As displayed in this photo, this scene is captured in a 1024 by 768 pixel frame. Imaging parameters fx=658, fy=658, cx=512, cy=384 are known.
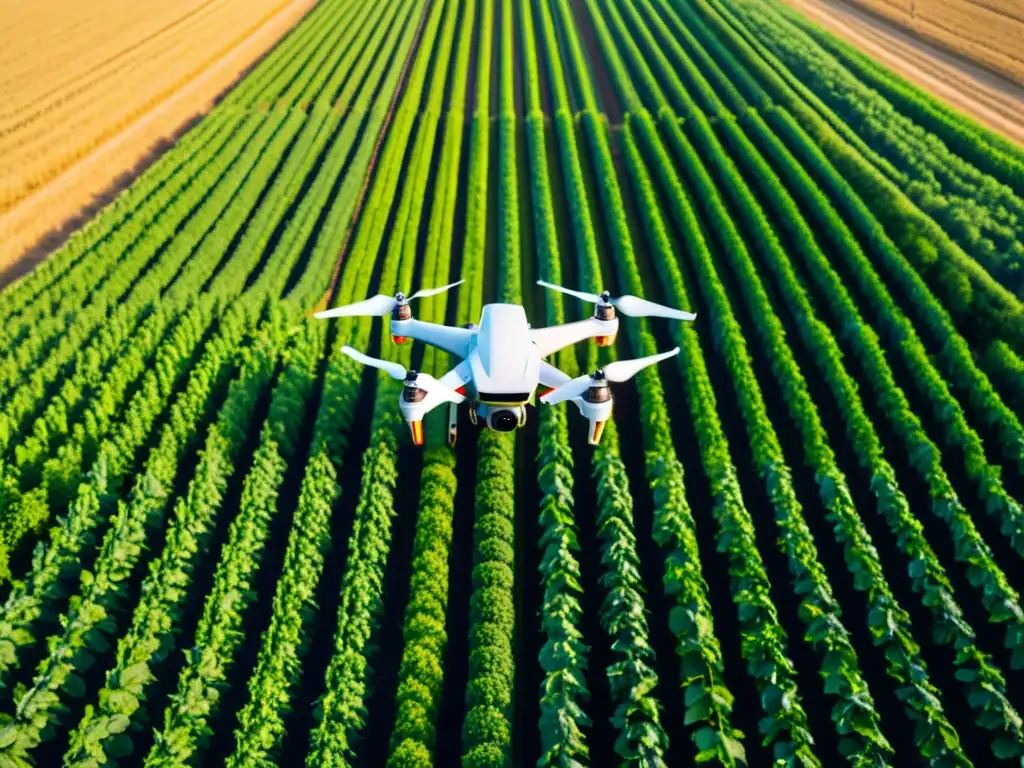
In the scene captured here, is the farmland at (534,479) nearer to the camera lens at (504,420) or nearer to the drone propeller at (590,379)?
the camera lens at (504,420)

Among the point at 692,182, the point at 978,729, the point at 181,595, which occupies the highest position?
the point at 692,182

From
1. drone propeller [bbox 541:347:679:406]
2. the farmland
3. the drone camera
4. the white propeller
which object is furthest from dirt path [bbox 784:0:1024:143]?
the white propeller

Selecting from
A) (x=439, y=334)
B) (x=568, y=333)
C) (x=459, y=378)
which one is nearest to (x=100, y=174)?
(x=439, y=334)

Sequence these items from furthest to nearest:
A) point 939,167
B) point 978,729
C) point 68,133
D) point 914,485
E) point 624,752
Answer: point 68,133 < point 939,167 < point 914,485 < point 978,729 < point 624,752

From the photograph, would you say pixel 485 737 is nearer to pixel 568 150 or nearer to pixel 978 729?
pixel 978 729

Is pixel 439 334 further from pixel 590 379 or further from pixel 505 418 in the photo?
pixel 590 379

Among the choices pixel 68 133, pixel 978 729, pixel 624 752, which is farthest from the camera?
pixel 68 133

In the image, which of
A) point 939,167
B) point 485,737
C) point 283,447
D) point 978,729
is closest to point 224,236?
point 283,447
